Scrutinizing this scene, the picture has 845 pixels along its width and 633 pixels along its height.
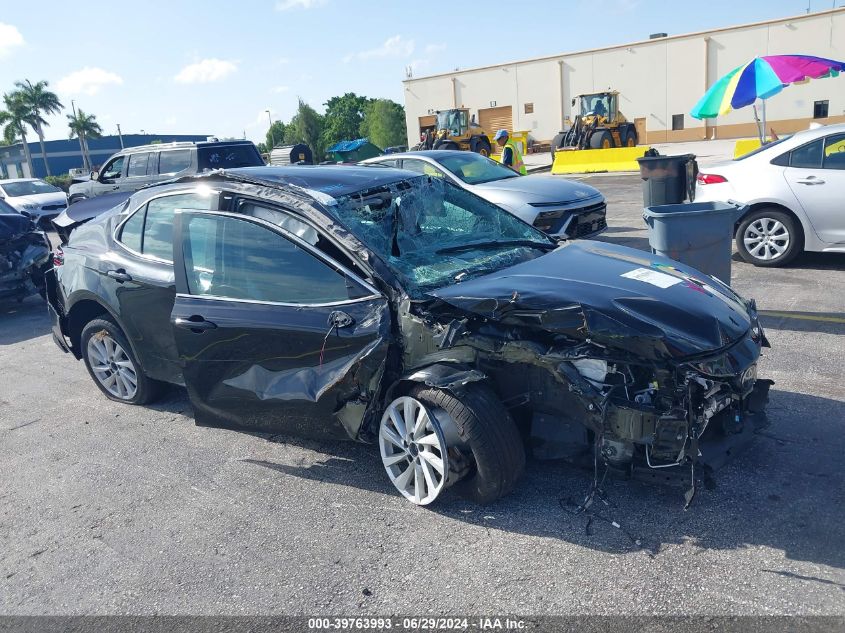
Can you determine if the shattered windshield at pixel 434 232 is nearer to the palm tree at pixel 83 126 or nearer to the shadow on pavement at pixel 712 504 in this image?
the shadow on pavement at pixel 712 504

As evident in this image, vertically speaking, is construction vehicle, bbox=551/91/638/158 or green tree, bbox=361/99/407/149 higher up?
green tree, bbox=361/99/407/149

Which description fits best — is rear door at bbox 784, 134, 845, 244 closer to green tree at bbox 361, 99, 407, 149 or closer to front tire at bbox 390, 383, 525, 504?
front tire at bbox 390, 383, 525, 504

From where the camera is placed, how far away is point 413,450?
12.1 ft

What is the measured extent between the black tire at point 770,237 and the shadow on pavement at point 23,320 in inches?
330

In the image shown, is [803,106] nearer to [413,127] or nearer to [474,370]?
[413,127]

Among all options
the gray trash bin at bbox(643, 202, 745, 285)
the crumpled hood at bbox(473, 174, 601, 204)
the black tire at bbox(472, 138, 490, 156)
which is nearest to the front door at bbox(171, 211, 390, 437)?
the gray trash bin at bbox(643, 202, 745, 285)

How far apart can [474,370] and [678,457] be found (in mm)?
1024

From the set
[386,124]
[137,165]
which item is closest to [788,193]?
[137,165]

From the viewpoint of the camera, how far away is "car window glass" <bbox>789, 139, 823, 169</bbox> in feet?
25.2

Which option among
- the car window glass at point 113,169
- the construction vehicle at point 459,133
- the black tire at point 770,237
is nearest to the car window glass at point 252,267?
the black tire at point 770,237

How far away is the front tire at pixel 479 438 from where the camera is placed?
3436mm

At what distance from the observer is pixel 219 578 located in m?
3.30

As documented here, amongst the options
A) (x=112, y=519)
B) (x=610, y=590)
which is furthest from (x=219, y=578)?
(x=610, y=590)

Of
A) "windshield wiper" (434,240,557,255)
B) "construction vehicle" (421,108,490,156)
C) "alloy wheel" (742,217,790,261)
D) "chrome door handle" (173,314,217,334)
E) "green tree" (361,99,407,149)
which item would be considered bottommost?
"alloy wheel" (742,217,790,261)
